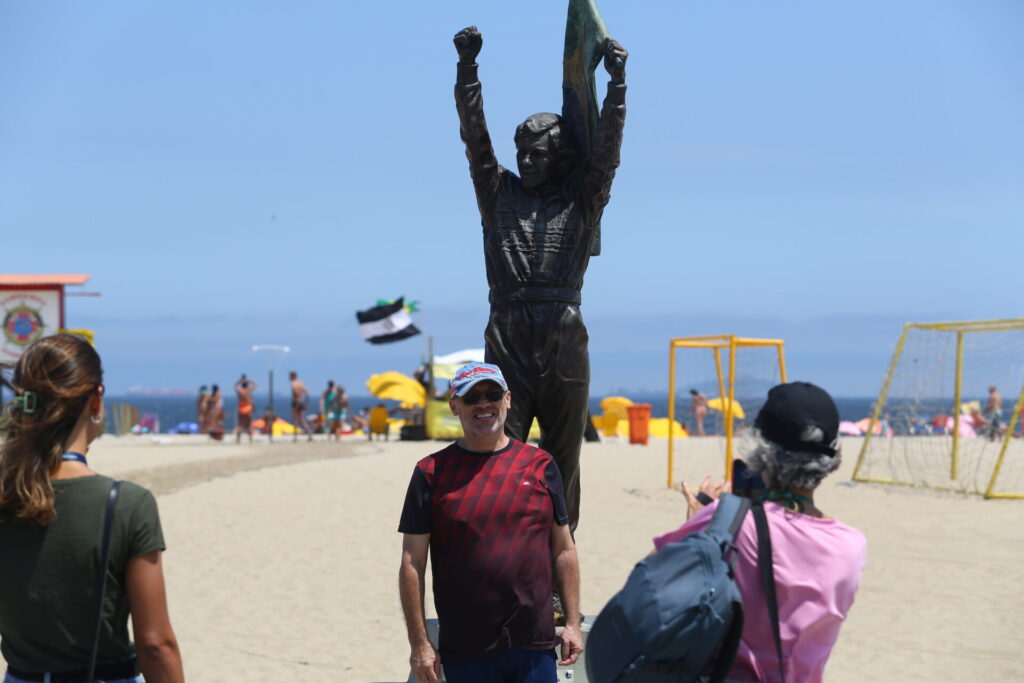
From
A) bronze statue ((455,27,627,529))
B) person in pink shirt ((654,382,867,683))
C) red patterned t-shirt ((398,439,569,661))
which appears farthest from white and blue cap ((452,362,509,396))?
bronze statue ((455,27,627,529))

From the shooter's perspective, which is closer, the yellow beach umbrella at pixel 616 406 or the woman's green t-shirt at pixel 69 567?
the woman's green t-shirt at pixel 69 567

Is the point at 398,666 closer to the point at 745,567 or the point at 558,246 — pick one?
the point at 558,246

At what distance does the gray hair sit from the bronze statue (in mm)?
2092

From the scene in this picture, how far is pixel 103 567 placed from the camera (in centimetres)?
239

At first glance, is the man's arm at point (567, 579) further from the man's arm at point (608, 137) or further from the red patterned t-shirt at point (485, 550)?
the man's arm at point (608, 137)

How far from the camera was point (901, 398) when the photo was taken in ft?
56.2

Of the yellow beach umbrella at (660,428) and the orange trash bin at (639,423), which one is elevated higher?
the orange trash bin at (639,423)

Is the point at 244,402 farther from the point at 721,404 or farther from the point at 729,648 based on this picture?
the point at 729,648

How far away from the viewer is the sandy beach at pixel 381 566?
6668 millimetres

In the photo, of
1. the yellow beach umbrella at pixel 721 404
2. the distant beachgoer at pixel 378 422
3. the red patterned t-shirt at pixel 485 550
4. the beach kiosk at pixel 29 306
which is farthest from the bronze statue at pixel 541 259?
the distant beachgoer at pixel 378 422

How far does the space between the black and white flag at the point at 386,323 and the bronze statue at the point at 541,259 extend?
82.0ft

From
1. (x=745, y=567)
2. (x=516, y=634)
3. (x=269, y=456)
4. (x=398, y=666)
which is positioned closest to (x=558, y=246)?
(x=516, y=634)

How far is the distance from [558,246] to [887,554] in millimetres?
6929

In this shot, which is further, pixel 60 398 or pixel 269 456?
pixel 269 456
